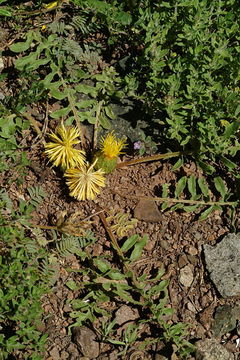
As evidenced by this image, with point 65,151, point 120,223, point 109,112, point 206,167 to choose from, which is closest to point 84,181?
point 65,151

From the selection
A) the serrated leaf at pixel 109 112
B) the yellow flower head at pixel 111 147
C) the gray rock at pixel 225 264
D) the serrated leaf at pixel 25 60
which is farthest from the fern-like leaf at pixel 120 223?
the serrated leaf at pixel 25 60

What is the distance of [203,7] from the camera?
13.9 feet

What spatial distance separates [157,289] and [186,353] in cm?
43

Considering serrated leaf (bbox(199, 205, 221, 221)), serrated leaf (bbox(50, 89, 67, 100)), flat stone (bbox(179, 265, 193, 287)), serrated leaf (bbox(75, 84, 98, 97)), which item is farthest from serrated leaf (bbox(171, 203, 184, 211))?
serrated leaf (bbox(50, 89, 67, 100))

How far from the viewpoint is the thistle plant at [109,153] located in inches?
157

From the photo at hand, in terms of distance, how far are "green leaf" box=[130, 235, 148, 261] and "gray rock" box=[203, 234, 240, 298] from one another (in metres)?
0.41

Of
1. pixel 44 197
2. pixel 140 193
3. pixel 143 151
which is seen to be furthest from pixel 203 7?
pixel 44 197

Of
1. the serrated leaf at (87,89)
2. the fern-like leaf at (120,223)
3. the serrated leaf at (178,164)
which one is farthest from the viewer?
the serrated leaf at (87,89)

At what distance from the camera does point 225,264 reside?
13.3 feet

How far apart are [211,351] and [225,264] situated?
1.84 ft

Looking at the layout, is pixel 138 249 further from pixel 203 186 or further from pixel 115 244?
pixel 203 186

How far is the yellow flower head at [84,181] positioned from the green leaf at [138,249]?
413 mm

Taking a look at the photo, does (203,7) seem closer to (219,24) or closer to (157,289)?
(219,24)

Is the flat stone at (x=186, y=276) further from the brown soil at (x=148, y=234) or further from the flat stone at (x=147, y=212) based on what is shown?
the flat stone at (x=147, y=212)
